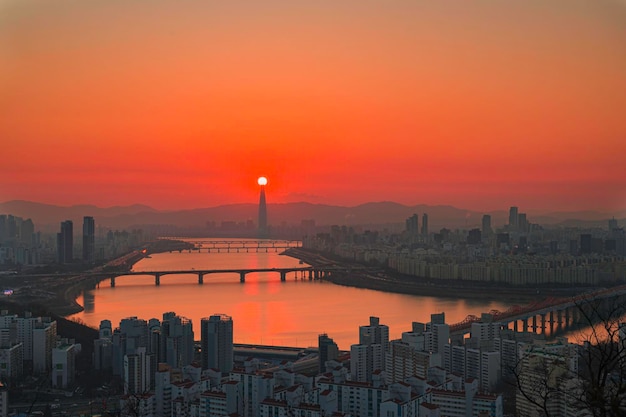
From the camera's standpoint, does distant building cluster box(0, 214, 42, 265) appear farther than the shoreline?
Yes

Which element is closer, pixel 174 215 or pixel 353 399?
pixel 353 399

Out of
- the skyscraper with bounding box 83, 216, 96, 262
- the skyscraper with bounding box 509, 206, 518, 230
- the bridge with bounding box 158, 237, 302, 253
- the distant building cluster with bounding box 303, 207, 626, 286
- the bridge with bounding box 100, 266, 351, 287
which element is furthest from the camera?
the bridge with bounding box 158, 237, 302, 253

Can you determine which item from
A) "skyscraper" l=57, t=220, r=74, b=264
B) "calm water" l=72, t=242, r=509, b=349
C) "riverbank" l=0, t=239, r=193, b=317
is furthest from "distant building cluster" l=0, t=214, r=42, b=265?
"calm water" l=72, t=242, r=509, b=349

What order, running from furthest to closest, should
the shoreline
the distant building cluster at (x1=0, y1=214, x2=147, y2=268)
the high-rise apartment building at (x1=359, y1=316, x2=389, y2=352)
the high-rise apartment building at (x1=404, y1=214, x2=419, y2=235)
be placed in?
the high-rise apartment building at (x1=404, y1=214, x2=419, y2=235)
the distant building cluster at (x1=0, y1=214, x2=147, y2=268)
the shoreline
the high-rise apartment building at (x1=359, y1=316, x2=389, y2=352)

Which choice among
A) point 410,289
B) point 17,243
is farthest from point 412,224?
point 17,243

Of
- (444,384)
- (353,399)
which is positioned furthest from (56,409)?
(444,384)

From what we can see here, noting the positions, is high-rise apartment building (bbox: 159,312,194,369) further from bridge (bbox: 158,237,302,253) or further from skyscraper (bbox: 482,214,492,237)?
bridge (bbox: 158,237,302,253)

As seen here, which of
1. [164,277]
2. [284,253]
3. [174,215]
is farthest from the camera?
[174,215]

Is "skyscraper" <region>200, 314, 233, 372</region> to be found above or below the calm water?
above

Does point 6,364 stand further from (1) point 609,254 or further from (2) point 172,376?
(1) point 609,254
